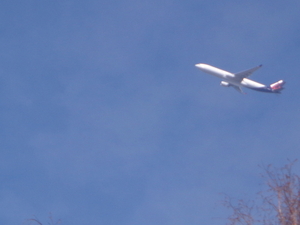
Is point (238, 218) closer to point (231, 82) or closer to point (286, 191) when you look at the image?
point (286, 191)

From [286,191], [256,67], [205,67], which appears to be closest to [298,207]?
[286,191]

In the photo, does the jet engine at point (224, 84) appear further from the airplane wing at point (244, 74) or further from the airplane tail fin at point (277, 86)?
the airplane tail fin at point (277, 86)

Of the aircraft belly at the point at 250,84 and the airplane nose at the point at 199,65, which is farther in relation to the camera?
the airplane nose at the point at 199,65

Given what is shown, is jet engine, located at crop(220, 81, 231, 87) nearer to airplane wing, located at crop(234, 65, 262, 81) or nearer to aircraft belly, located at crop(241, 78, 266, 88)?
aircraft belly, located at crop(241, 78, 266, 88)

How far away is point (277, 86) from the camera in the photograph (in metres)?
57.6

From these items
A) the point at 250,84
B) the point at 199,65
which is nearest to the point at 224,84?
the point at 250,84

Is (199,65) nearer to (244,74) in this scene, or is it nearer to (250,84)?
(244,74)

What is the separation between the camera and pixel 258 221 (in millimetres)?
16000

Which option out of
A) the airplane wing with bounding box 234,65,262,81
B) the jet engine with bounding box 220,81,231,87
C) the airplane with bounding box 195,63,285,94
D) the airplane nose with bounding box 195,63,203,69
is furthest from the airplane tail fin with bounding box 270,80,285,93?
the airplane nose with bounding box 195,63,203,69

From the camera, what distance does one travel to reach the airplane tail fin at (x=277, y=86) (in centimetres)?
5635

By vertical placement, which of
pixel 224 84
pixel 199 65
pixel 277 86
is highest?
pixel 199 65

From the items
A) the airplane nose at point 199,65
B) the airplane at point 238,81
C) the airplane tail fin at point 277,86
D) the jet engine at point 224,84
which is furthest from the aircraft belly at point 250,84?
the airplane nose at point 199,65

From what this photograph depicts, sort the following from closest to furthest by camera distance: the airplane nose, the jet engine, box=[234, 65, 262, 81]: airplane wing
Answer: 1. box=[234, 65, 262, 81]: airplane wing
2. the jet engine
3. the airplane nose

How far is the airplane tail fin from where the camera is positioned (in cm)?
5635
